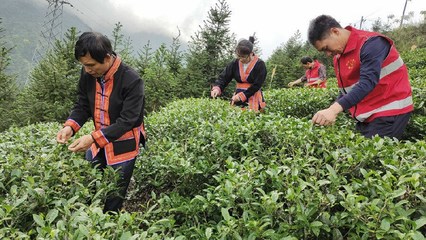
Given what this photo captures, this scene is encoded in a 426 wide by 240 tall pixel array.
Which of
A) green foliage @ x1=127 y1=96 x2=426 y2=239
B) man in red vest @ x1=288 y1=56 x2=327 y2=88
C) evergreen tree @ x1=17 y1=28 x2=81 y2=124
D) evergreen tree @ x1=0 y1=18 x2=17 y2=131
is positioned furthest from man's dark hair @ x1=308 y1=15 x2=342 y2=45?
evergreen tree @ x1=0 y1=18 x2=17 y2=131

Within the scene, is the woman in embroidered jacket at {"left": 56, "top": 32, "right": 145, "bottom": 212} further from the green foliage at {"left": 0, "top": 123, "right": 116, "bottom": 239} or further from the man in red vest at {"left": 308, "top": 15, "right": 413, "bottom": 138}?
the man in red vest at {"left": 308, "top": 15, "right": 413, "bottom": 138}

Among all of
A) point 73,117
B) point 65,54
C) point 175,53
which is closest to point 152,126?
point 73,117

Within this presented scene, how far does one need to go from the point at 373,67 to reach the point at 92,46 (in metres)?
2.15

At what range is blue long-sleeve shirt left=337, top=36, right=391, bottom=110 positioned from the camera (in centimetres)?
245

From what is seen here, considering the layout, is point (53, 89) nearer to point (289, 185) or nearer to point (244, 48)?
point (244, 48)

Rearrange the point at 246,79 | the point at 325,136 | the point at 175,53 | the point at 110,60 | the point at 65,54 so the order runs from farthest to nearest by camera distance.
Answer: the point at 175,53 → the point at 65,54 → the point at 246,79 → the point at 325,136 → the point at 110,60

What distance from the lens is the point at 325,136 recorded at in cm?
256

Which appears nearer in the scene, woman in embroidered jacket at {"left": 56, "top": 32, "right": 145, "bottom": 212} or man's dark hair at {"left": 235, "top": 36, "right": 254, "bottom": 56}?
woman in embroidered jacket at {"left": 56, "top": 32, "right": 145, "bottom": 212}

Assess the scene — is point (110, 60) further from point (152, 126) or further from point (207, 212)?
point (152, 126)

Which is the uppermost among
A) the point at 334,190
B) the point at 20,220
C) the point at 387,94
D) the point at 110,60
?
the point at 110,60

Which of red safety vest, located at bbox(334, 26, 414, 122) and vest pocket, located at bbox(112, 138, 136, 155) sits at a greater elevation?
red safety vest, located at bbox(334, 26, 414, 122)

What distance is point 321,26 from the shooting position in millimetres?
2635

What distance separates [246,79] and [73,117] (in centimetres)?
302

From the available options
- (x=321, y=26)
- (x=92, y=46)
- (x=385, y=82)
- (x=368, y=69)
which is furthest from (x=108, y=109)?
(x=385, y=82)
